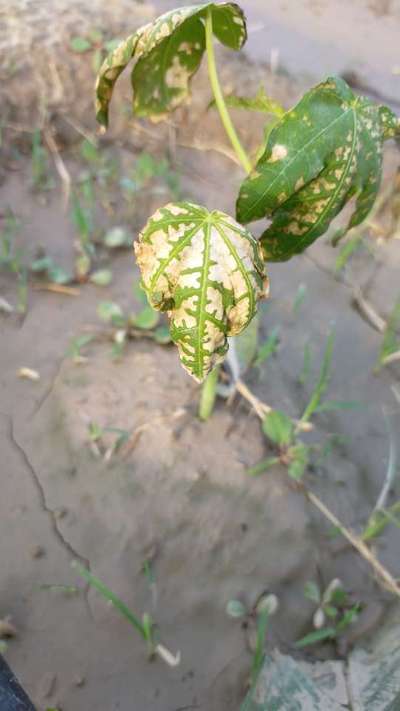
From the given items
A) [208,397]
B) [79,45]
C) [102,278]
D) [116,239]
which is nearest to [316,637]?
[208,397]

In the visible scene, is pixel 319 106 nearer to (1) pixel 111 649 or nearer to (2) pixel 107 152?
(1) pixel 111 649

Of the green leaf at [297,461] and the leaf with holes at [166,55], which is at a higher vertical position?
the leaf with holes at [166,55]

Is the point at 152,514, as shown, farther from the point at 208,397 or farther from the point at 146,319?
the point at 146,319

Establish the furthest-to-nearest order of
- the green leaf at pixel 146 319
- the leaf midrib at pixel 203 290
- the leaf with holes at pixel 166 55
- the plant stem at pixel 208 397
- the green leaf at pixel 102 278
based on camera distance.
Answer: the green leaf at pixel 102 278, the green leaf at pixel 146 319, the plant stem at pixel 208 397, the leaf with holes at pixel 166 55, the leaf midrib at pixel 203 290

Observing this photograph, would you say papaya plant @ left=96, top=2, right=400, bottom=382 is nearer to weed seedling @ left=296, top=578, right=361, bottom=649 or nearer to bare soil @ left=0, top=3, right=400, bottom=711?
bare soil @ left=0, top=3, right=400, bottom=711

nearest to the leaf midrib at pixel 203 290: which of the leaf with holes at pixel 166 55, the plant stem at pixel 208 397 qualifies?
the leaf with holes at pixel 166 55

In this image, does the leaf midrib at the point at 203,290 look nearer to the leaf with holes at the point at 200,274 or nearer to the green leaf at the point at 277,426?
the leaf with holes at the point at 200,274
